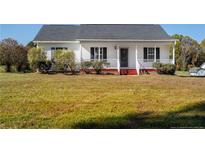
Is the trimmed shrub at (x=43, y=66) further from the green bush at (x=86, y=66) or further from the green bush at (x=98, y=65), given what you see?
the green bush at (x=98, y=65)

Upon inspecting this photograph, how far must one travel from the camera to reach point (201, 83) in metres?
9.34

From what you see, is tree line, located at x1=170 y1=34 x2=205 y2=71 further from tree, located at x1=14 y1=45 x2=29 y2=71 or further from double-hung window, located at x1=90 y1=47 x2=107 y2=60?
double-hung window, located at x1=90 y1=47 x2=107 y2=60

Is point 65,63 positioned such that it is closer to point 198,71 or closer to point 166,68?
point 166,68

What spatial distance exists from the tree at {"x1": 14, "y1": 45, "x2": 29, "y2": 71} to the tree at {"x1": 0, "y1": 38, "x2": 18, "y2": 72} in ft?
0.72

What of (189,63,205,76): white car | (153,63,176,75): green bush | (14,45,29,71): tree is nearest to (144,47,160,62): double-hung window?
(153,63,176,75): green bush

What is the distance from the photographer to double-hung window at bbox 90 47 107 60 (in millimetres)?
14516

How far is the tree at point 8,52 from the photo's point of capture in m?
9.47

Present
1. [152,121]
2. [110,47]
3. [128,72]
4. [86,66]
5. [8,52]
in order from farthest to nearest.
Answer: [110,47] → [86,66] → [128,72] → [8,52] → [152,121]

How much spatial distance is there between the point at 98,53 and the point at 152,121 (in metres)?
7.30

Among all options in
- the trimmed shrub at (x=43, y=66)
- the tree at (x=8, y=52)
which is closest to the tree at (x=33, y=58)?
the trimmed shrub at (x=43, y=66)

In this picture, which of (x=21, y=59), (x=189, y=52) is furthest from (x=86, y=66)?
(x=189, y=52)

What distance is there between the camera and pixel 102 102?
29.5 ft

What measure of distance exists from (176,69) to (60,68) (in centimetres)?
331
